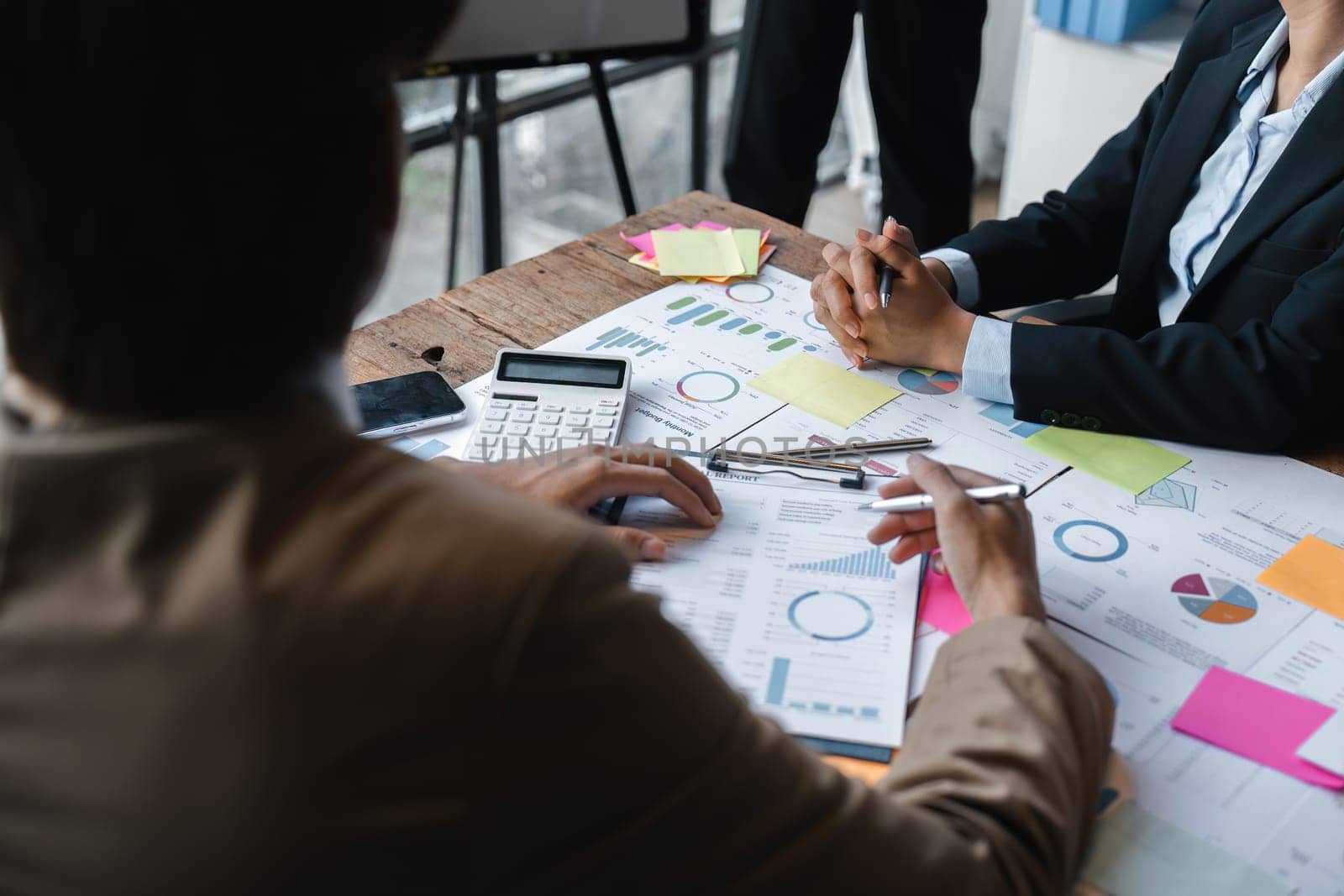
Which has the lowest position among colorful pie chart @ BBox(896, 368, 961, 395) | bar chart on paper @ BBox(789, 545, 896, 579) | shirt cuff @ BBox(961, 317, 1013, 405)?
bar chart on paper @ BBox(789, 545, 896, 579)

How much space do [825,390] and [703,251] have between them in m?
0.34

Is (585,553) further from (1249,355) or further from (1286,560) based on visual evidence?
(1249,355)

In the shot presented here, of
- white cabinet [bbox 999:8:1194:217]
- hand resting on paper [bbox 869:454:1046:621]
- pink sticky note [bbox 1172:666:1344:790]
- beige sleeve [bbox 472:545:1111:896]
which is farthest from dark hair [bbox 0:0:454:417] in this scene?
white cabinet [bbox 999:8:1194:217]

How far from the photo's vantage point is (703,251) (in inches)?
60.2

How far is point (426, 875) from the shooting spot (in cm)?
51

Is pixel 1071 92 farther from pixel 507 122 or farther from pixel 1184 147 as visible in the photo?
pixel 1184 147

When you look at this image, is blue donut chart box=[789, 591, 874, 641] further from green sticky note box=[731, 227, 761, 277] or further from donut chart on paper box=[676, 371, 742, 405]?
green sticky note box=[731, 227, 761, 277]

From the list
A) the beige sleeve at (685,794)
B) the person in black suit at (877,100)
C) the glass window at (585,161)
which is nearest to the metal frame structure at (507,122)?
the glass window at (585,161)

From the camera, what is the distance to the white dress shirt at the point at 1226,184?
54.8 inches

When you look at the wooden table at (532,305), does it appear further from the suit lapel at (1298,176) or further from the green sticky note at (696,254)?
the suit lapel at (1298,176)

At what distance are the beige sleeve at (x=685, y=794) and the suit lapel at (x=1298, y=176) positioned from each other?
88 cm

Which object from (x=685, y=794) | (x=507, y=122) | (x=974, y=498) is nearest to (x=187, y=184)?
(x=685, y=794)

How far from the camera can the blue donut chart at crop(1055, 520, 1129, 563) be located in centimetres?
102

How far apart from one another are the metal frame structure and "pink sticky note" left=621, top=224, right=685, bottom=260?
438mm
